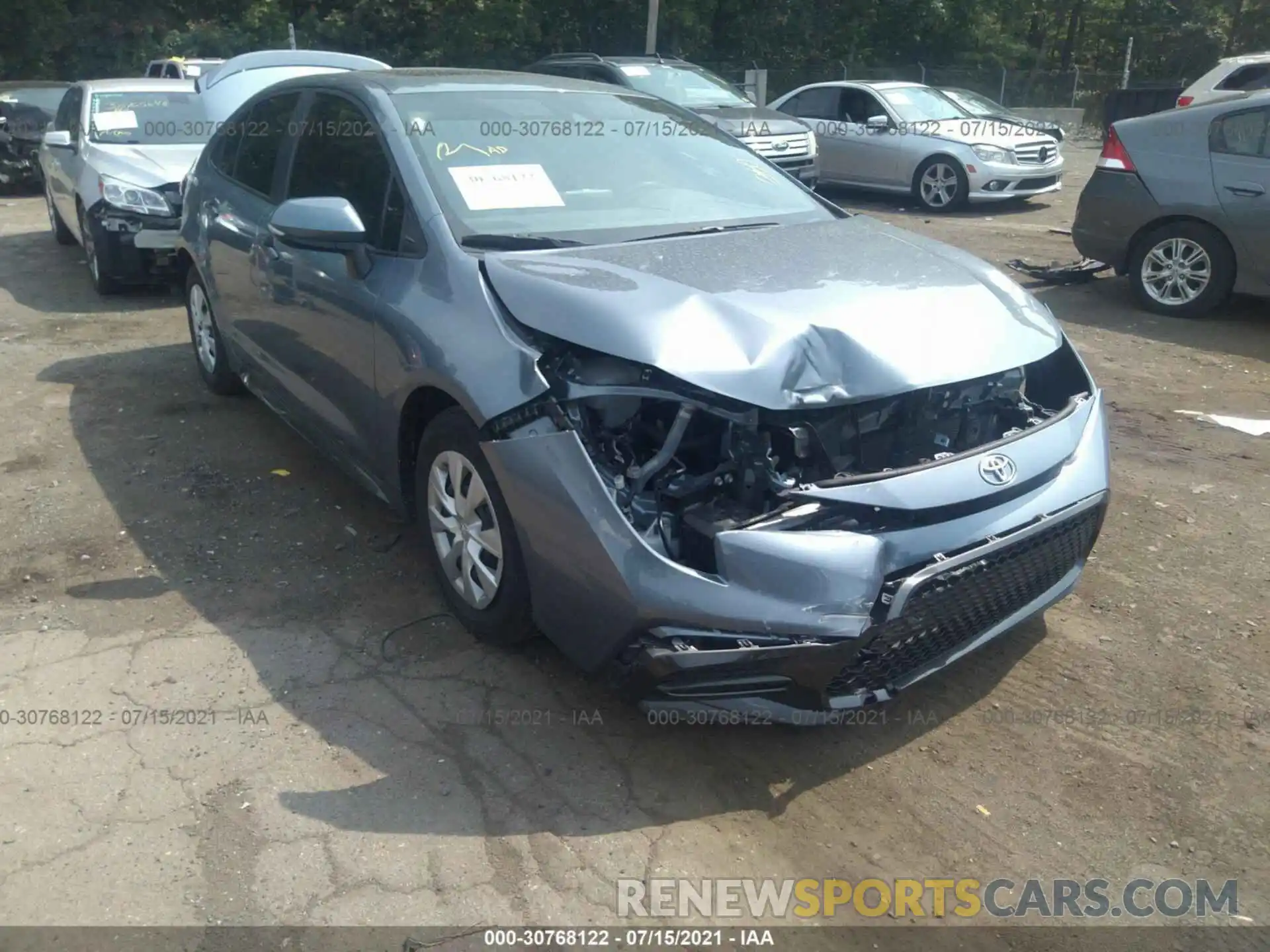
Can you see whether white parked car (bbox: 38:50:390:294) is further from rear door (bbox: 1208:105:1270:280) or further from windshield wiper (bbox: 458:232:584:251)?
rear door (bbox: 1208:105:1270:280)

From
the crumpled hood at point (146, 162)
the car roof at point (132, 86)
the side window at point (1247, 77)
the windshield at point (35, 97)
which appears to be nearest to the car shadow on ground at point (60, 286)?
the crumpled hood at point (146, 162)

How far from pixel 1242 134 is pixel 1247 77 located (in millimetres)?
9045

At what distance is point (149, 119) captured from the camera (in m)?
9.52

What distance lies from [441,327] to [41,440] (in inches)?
132

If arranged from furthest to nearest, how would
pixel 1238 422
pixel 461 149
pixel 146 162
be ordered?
pixel 146 162 < pixel 1238 422 < pixel 461 149

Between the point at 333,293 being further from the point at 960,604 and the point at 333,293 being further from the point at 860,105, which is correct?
the point at 860,105

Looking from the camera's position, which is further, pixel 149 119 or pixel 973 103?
pixel 973 103

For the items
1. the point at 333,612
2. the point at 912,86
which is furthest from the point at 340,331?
the point at 912,86

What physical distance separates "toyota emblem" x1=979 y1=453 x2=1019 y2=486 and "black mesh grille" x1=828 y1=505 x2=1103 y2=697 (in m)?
0.18

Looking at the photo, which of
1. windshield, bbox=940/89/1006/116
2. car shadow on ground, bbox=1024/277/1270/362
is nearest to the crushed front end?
car shadow on ground, bbox=1024/277/1270/362

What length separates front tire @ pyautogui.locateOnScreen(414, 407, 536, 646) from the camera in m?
3.33

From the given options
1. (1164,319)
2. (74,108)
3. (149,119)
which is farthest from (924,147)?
(74,108)

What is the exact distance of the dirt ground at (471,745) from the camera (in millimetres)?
2775

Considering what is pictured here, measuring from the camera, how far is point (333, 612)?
→ 3.99m
